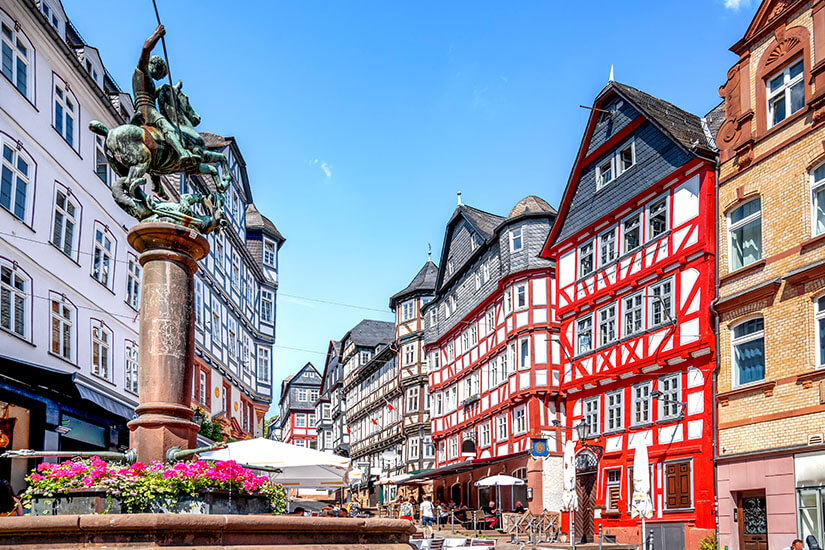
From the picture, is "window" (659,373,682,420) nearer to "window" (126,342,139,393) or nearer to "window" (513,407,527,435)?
"window" (513,407,527,435)

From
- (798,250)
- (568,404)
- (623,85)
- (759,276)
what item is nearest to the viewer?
(798,250)

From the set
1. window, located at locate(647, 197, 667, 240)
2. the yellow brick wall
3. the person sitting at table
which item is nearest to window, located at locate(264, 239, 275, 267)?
the person sitting at table

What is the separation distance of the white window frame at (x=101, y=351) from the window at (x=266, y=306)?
974 inches

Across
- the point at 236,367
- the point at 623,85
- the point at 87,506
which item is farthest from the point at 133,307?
the point at 87,506

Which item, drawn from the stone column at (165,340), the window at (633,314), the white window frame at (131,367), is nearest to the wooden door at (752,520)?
the window at (633,314)

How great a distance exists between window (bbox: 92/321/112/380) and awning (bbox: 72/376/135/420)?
141 cm

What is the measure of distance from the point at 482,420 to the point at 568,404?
9258 mm

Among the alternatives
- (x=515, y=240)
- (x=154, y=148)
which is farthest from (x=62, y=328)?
(x=515, y=240)

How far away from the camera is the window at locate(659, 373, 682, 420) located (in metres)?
25.7

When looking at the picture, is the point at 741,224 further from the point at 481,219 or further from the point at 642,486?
the point at 481,219

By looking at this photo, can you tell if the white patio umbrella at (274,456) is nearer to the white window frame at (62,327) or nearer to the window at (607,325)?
the white window frame at (62,327)

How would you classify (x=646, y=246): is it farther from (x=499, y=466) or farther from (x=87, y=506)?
(x=87, y=506)

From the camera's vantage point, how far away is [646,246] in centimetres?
2778

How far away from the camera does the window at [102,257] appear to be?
24.9 m
